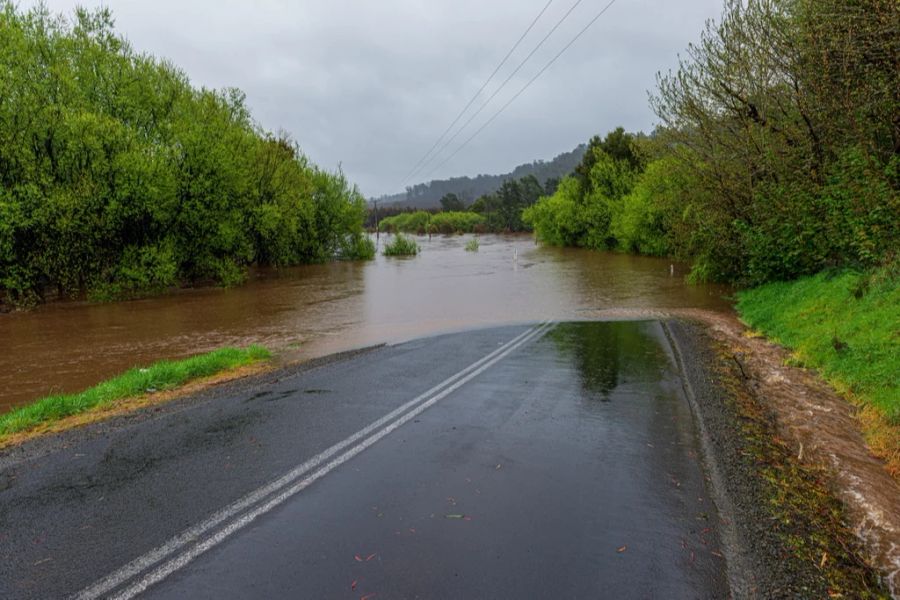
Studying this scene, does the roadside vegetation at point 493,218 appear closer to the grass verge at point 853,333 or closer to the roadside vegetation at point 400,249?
the roadside vegetation at point 400,249

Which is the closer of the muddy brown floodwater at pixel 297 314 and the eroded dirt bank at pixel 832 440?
the eroded dirt bank at pixel 832 440

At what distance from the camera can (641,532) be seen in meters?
3.92

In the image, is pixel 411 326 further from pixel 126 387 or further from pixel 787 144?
pixel 787 144

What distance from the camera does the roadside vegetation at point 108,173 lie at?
21.6 meters

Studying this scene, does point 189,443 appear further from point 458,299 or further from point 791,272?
point 791,272

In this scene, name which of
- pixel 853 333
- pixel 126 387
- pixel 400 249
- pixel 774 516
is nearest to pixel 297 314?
pixel 126 387

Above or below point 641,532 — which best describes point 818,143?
above

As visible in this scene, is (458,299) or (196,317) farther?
(458,299)

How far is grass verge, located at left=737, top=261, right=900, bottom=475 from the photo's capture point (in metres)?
6.60

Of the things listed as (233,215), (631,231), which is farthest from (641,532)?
(631,231)

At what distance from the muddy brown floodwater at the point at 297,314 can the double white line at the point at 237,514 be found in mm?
6302

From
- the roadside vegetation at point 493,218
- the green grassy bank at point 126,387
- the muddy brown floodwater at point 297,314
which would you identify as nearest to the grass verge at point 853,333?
the muddy brown floodwater at point 297,314

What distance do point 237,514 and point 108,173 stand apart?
983 inches

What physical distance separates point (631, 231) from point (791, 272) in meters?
27.7
